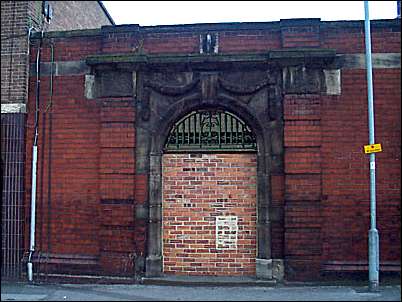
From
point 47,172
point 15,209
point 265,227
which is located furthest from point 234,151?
point 15,209

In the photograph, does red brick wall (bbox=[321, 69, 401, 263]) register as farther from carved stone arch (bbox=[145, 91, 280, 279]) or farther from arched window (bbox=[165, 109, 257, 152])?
arched window (bbox=[165, 109, 257, 152])

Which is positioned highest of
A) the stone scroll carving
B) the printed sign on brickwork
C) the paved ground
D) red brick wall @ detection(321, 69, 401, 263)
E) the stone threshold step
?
the stone scroll carving

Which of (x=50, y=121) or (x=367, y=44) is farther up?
(x=367, y=44)

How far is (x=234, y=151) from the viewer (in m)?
8.69

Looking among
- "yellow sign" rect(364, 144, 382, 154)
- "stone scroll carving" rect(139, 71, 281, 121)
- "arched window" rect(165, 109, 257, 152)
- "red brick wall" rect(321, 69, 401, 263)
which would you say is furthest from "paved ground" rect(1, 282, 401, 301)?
"stone scroll carving" rect(139, 71, 281, 121)

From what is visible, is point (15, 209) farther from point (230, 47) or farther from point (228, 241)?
point (230, 47)

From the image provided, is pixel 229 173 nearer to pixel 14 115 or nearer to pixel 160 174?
pixel 160 174

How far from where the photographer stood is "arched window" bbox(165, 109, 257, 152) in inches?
344

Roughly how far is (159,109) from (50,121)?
2353 millimetres

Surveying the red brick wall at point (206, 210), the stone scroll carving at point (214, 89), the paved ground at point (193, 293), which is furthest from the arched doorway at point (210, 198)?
the paved ground at point (193, 293)

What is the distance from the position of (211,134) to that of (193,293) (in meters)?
3.06

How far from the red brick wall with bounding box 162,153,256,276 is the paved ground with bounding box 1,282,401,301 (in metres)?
0.57

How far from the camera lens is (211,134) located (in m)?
8.78

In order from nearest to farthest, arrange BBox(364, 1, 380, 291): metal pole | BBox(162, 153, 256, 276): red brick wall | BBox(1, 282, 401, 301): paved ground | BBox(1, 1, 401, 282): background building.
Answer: BBox(1, 282, 401, 301): paved ground → BBox(364, 1, 380, 291): metal pole → BBox(1, 1, 401, 282): background building → BBox(162, 153, 256, 276): red brick wall
